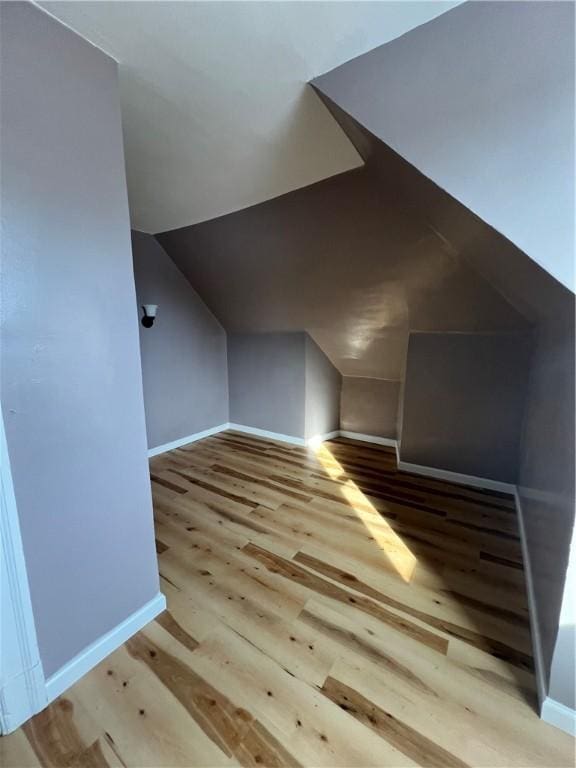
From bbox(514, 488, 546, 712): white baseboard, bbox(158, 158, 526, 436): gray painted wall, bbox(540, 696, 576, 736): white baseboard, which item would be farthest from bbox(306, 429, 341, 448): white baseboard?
bbox(540, 696, 576, 736): white baseboard

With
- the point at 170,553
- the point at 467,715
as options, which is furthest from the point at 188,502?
the point at 467,715

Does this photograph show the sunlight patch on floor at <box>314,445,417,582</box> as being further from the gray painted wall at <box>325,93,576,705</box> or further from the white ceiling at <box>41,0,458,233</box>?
the white ceiling at <box>41,0,458,233</box>

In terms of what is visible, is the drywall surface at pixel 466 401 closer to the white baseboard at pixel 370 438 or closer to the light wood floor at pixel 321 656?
the light wood floor at pixel 321 656

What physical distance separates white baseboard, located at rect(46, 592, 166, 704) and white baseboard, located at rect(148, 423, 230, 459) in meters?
2.12

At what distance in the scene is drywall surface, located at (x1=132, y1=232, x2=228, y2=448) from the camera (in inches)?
124

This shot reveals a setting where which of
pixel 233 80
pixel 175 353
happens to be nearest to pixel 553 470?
pixel 233 80

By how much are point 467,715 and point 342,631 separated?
1.61 ft

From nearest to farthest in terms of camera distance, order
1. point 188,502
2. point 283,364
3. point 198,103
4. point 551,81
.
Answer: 1. point 551,81
2. point 198,103
3. point 188,502
4. point 283,364

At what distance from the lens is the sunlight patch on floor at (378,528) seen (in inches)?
69.1

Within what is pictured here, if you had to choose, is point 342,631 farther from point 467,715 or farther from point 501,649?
point 501,649

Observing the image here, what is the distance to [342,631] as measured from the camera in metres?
1.34

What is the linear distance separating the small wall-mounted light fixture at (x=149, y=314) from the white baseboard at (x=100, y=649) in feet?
7.97

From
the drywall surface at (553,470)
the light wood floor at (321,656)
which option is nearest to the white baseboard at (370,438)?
the light wood floor at (321,656)

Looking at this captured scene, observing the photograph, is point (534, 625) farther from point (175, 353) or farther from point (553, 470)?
point (175, 353)
